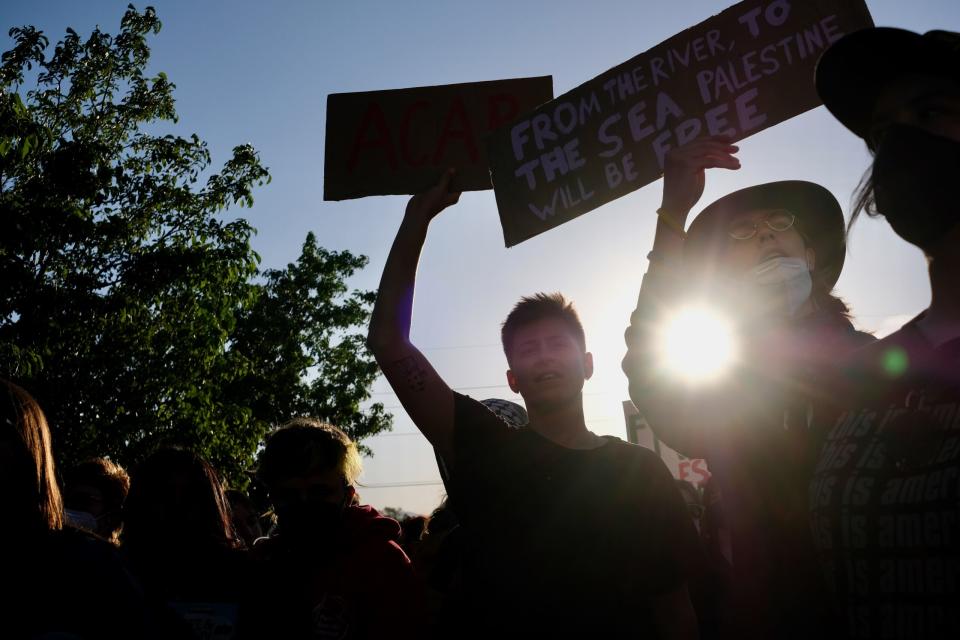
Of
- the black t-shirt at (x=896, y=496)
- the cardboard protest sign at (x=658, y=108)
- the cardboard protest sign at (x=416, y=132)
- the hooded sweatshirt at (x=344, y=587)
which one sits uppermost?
the cardboard protest sign at (x=416, y=132)

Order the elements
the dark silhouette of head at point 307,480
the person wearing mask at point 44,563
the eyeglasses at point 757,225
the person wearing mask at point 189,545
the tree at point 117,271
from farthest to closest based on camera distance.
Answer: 1. the tree at point 117,271
2. the dark silhouette of head at point 307,480
3. the person wearing mask at point 189,545
4. the eyeglasses at point 757,225
5. the person wearing mask at point 44,563

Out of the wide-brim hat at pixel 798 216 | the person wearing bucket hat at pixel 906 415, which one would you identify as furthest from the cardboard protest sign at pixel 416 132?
the person wearing bucket hat at pixel 906 415

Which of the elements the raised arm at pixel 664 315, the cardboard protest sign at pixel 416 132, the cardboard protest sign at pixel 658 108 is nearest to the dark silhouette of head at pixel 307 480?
the cardboard protest sign at pixel 416 132

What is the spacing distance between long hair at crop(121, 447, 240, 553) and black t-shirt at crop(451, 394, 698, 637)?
4.67 feet

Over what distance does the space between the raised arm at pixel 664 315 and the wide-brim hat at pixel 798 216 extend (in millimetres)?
76

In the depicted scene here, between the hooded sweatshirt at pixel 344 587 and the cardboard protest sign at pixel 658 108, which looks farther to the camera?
the hooded sweatshirt at pixel 344 587

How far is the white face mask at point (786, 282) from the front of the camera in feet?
5.66

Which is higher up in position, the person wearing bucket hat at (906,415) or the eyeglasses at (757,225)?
the eyeglasses at (757,225)

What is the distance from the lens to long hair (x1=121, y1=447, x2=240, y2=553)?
283 centimetres

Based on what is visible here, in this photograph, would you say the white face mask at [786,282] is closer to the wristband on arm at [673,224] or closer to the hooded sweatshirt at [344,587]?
the wristband on arm at [673,224]

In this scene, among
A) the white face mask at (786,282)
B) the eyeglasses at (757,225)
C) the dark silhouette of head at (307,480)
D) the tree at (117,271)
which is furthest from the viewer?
the tree at (117,271)

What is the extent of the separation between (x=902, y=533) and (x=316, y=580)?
2112mm

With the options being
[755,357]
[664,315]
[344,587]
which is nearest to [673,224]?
A: [664,315]

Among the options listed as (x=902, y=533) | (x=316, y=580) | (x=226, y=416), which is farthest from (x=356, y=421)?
(x=902, y=533)
